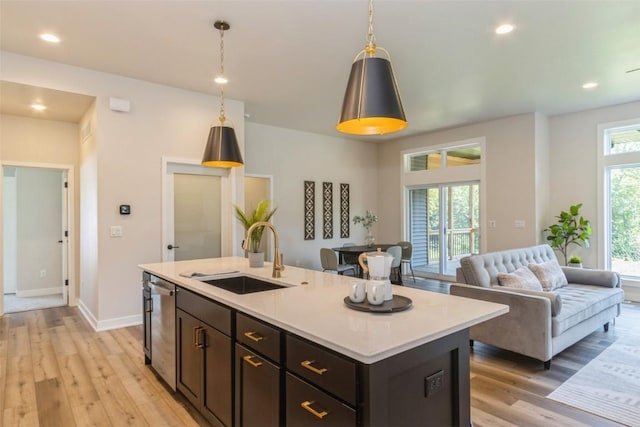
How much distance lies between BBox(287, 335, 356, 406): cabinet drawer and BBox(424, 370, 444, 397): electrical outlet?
359 millimetres

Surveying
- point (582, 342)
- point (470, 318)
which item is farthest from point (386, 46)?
point (582, 342)

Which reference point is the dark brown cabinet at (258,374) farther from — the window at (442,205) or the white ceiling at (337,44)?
the window at (442,205)

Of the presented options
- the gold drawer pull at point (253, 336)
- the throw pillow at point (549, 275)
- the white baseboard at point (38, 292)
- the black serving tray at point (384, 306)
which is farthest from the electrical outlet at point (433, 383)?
the white baseboard at point (38, 292)

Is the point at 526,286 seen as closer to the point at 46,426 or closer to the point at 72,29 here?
the point at 46,426

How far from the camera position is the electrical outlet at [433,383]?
1.44 metres

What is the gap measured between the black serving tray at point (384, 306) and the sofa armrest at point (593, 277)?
374 cm

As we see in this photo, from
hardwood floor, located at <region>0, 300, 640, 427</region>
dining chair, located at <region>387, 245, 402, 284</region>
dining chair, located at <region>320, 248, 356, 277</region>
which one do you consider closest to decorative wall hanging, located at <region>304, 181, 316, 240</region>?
dining chair, located at <region>320, 248, 356, 277</region>

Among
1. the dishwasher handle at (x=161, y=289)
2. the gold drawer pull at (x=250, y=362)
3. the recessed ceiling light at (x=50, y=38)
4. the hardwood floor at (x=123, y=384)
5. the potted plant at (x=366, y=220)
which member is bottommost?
the hardwood floor at (x=123, y=384)

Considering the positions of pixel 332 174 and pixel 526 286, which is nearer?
pixel 526 286

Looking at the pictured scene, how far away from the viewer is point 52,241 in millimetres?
5961

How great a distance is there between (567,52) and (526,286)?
248cm

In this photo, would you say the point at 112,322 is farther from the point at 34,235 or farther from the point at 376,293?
the point at 376,293

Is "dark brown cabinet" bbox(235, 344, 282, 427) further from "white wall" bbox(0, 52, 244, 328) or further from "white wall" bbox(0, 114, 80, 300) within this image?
"white wall" bbox(0, 114, 80, 300)

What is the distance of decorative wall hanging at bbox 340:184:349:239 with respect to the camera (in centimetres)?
794
